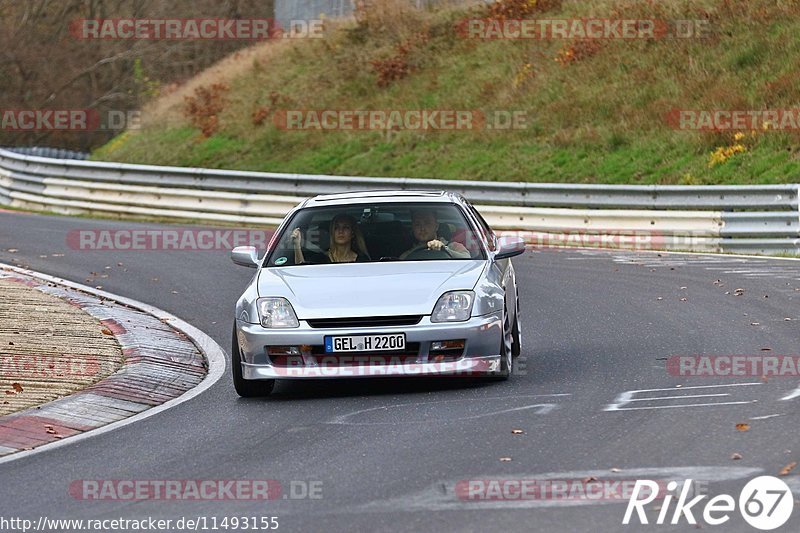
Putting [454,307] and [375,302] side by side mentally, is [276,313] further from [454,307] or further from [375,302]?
[454,307]

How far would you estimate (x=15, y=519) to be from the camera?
6.69m

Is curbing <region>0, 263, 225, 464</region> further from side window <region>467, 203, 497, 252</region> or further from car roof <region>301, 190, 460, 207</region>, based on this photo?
side window <region>467, 203, 497, 252</region>

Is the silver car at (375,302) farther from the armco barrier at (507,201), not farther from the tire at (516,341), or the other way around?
the armco barrier at (507,201)

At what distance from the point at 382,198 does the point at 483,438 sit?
3595mm

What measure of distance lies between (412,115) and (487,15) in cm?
470

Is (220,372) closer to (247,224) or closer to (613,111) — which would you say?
(247,224)

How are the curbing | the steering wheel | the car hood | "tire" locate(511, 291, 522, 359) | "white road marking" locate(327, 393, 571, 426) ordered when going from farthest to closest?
"tire" locate(511, 291, 522, 359), the steering wheel, the car hood, the curbing, "white road marking" locate(327, 393, 571, 426)

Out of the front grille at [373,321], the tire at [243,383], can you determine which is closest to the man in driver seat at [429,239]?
the front grille at [373,321]

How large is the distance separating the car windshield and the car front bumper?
105cm

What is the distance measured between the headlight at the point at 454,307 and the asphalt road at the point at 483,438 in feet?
1.81

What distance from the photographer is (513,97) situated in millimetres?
32781

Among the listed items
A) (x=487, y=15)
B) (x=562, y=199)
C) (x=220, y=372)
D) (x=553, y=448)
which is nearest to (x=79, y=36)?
(x=487, y=15)

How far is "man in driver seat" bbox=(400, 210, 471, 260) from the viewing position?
10914mm

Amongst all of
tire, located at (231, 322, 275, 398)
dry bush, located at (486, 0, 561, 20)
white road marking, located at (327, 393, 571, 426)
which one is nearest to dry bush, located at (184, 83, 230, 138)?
dry bush, located at (486, 0, 561, 20)
